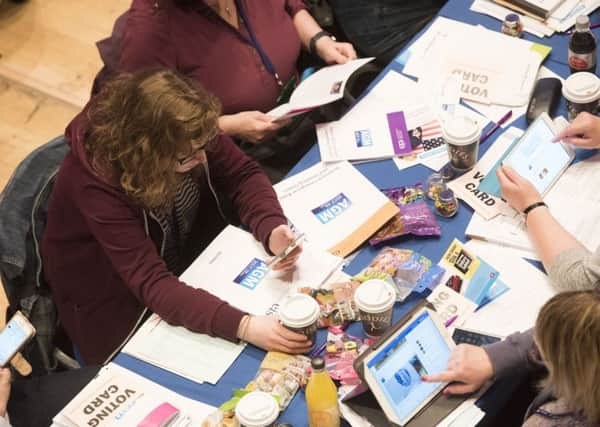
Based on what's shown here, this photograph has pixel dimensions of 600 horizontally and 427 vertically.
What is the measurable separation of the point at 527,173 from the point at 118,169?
101 centimetres

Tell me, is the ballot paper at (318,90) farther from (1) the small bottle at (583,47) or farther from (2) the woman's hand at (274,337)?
(2) the woman's hand at (274,337)

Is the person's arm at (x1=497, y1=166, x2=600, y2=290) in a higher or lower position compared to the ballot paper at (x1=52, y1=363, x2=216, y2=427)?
higher

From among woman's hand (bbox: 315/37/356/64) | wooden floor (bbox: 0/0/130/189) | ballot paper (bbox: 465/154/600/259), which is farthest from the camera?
wooden floor (bbox: 0/0/130/189)

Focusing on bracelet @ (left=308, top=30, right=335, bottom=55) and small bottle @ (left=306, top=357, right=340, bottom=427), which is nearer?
small bottle @ (left=306, top=357, right=340, bottom=427)

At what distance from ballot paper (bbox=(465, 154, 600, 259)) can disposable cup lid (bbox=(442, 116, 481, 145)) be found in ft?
0.65

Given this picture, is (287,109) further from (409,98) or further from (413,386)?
(413,386)

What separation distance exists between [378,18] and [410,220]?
42.8 inches

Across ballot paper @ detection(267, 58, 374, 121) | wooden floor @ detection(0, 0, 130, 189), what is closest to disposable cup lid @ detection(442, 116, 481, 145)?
ballot paper @ detection(267, 58, 374, 121)

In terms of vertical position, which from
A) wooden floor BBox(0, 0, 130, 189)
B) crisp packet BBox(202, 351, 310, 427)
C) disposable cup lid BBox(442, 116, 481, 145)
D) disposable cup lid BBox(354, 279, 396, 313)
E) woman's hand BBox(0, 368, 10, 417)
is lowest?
wooden floor BBox(0, 0, 130, 189)

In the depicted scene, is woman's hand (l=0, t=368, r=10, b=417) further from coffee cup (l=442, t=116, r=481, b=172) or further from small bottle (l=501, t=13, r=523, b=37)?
small bottle (l=501, t=13, r=523, b=37)

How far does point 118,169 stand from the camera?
77.5 inches

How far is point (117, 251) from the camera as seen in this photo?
1.98 m

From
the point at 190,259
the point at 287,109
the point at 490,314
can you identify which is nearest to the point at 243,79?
the point at 287,109

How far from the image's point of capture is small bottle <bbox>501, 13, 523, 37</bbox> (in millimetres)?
2445
